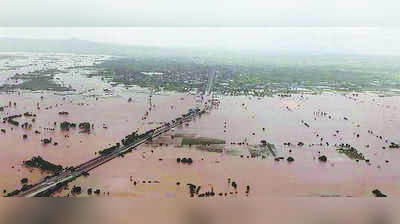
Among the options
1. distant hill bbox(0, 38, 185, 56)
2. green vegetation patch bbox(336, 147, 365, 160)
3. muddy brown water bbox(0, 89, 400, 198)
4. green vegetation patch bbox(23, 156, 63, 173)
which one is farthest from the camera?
distant hill bbox(0, 38, 185, 56)

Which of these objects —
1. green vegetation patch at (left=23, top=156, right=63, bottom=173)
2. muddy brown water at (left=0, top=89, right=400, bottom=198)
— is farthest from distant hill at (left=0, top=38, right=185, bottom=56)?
green vegetation patch at (left=23, top=156, right=63, bottom=173)

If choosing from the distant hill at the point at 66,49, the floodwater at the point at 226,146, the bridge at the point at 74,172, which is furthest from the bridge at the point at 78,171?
the distant hill at the point at 66,49

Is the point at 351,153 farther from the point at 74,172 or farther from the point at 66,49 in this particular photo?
the point at 66,49

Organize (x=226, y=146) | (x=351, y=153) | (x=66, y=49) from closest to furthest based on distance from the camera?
(x=351, y=153) < (x=226, y=146) < (x=66, y=49)

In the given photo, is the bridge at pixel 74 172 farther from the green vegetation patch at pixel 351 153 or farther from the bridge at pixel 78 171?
the green vegetation patch at pixel 351 153

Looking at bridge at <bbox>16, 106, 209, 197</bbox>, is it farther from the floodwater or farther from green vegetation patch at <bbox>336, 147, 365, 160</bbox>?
green vegetation patch at <bbox>336, 147, 365, 160</bbox>

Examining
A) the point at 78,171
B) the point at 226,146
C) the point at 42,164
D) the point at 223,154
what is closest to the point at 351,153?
the point at 226,146

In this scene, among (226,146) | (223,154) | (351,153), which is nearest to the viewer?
(223,154)

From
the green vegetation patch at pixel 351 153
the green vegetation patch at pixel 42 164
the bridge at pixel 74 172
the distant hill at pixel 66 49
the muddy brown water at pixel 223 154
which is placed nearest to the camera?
the bridge at pixel 74 172
